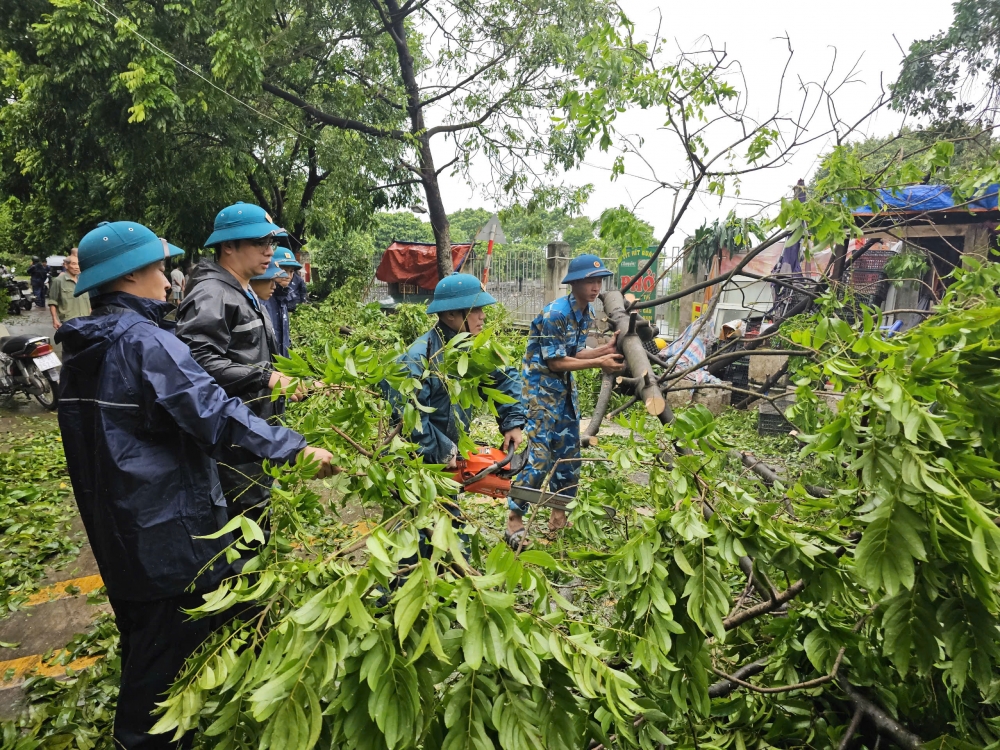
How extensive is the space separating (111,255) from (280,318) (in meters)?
2.07

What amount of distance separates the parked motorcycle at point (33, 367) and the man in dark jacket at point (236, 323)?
19.8ft

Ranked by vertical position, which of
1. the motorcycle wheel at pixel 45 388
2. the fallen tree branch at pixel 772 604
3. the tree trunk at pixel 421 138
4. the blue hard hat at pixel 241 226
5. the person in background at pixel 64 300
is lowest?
the motorcycle wheel at pixel 45 388

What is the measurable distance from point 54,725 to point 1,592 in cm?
167

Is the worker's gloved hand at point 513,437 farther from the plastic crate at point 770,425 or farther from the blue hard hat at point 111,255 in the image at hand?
the plastic crate at point 770,425

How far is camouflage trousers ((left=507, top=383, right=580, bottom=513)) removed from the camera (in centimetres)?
411

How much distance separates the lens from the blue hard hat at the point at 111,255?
214 cm

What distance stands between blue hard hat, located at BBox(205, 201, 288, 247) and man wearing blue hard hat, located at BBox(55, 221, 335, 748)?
0.72 meters

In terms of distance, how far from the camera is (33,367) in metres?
7.62

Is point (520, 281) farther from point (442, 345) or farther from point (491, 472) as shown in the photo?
point (442, 345)

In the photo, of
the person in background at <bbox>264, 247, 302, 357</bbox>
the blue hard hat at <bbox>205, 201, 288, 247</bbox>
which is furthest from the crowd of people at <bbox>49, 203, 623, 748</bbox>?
the person in background at <bbox>264, 247, 302, 357</bbox>

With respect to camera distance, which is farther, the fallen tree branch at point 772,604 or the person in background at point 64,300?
the person in background at point 64,300

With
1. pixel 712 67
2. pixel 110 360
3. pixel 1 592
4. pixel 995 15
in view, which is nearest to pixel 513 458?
pixel 110 360

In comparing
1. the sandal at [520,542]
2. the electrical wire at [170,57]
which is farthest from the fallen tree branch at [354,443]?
the electrical wire at [170,57]

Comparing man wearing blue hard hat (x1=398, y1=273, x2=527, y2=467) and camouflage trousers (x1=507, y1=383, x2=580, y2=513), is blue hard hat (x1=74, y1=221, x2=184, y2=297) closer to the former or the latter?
man wearing blue hard hat (x1=398, y1=273, x2=527, y2=467)
